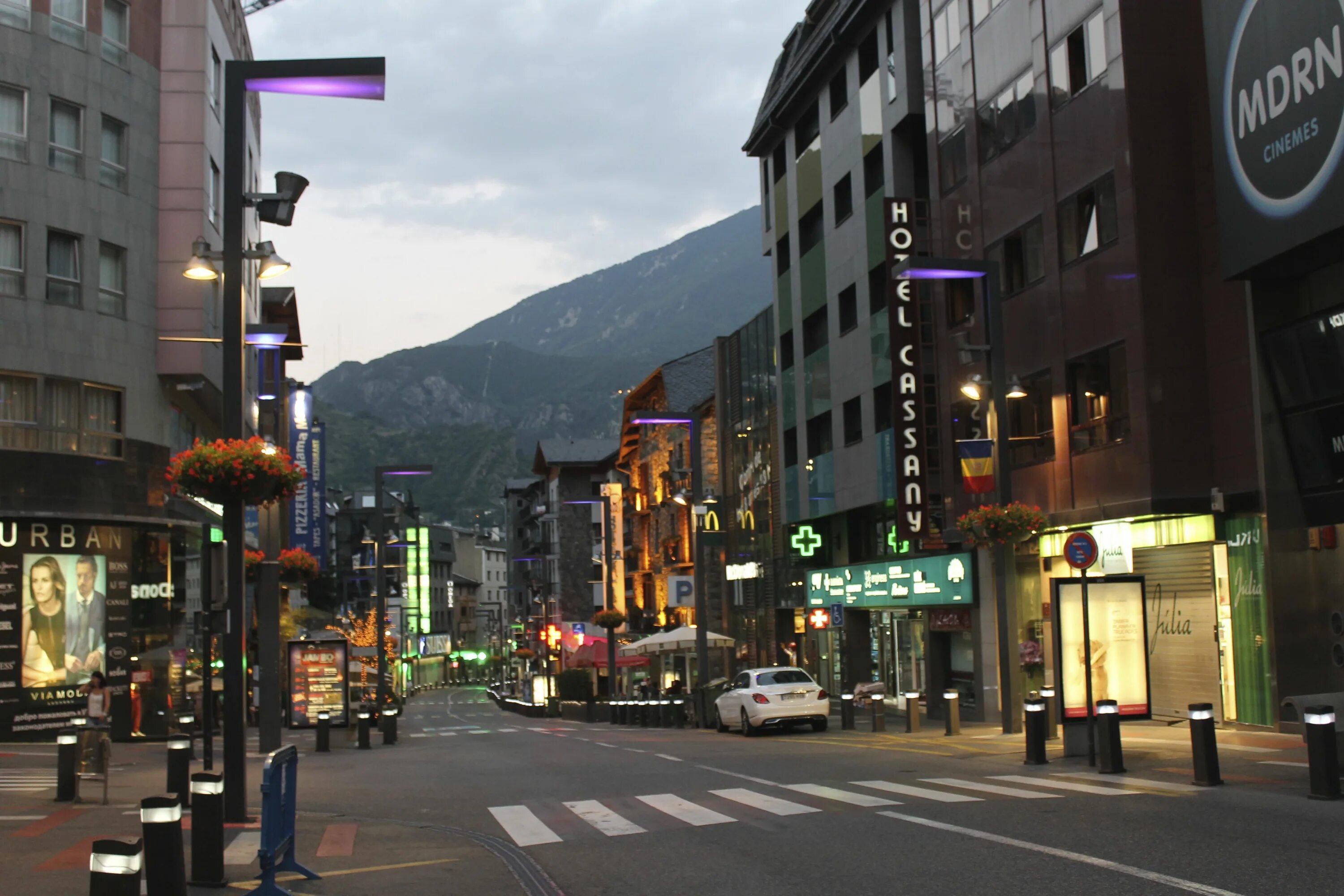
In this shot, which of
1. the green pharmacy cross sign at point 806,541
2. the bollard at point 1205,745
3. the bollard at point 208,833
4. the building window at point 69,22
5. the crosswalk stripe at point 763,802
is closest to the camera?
the bollard at point 208,833

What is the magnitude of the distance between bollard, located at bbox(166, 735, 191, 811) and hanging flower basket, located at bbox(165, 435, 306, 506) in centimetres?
335

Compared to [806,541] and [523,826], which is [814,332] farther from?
[523,826]

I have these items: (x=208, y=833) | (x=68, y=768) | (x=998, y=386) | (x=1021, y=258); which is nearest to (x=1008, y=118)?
(x=1021, y=258)

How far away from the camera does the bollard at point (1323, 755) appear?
46.3 feet

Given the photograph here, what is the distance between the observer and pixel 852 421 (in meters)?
42.9

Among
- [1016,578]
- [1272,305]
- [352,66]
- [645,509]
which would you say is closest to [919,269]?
[1272,305]

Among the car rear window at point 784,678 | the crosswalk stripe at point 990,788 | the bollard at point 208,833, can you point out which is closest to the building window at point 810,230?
the car rear window at point 784,678

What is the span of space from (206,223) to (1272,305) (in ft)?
88.0

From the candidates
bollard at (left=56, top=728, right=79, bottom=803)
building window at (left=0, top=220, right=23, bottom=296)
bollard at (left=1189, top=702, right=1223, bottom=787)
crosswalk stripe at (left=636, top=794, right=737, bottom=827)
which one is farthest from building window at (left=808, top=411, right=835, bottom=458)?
bollard at (left=56, top=728, right=79, bottom=803)

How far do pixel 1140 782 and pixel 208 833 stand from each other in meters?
11.0

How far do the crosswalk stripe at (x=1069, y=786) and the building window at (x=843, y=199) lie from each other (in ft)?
88.1

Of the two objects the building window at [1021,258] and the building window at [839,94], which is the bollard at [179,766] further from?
the building window at [839,94]

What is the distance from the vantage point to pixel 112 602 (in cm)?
3422

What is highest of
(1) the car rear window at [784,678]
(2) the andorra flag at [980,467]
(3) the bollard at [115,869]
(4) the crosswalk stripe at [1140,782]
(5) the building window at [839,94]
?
(5) the building window at [839,94]
